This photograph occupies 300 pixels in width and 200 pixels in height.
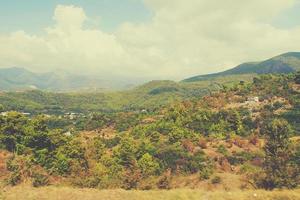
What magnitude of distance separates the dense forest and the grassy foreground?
2508mm

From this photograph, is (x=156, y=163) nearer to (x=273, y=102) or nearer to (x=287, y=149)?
(x=287, y=149)

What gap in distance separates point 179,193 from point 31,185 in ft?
28.6

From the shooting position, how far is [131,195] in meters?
20.4

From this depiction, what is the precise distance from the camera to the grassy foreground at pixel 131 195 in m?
19.8

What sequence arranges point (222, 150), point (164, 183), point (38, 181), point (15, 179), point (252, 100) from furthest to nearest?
point (252, 100) < point (222, 150) < point (15, 179) < point (164, 183) < point (38, 181)

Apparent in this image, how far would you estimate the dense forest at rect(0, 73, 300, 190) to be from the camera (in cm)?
2553

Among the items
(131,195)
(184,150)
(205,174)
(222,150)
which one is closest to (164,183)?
(131,195)

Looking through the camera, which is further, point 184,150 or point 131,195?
point 184,150

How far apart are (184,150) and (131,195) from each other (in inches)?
1266

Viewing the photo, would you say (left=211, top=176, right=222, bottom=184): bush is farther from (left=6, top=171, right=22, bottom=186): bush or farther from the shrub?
(left=6, top=171, right=22, bottom=186): bush

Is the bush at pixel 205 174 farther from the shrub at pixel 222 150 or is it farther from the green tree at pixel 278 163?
the shrub at pixel 222 150

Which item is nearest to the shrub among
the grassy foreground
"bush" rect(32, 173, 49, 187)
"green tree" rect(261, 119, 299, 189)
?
"green tree" rect(261, 119, 299, 189)

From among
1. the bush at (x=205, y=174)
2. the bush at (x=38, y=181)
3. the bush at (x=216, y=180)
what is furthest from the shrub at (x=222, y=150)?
the bush at (x=38, y=181)

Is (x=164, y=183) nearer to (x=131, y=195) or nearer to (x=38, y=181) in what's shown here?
(x=131, y=195)
